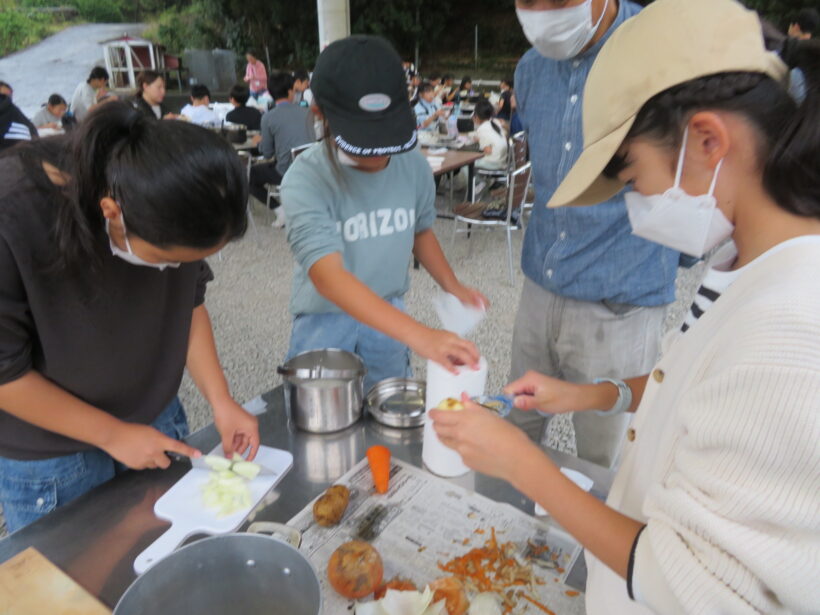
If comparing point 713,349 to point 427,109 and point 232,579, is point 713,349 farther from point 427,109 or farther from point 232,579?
point 427,109

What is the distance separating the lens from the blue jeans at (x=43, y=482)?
1.04 metres

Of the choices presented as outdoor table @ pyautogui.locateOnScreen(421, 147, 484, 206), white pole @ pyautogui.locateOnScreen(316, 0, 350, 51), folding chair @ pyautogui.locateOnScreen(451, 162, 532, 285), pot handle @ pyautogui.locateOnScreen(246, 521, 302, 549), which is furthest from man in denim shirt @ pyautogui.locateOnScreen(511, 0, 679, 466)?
white pole @ pyautogui.locateOnScreen(316, 0, 350, 51)

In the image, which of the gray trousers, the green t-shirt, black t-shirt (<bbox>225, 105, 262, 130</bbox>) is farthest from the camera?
black t-shirt (<bbox>225, 105, 262, 130</bbox>)

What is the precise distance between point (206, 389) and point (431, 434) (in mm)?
559

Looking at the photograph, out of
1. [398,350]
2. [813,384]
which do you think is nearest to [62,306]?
[398,350]

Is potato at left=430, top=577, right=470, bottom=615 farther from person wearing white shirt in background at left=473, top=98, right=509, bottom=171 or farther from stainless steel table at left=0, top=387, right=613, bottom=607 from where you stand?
Answer: person wearing white shirt in background at left=473, top=98, right=509, bottom=171

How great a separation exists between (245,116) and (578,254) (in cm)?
629

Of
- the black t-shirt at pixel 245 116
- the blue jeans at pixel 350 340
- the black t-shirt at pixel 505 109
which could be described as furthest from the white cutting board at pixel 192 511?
the black t-shirt at pixel 505 109

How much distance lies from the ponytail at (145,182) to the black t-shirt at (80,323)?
40mm

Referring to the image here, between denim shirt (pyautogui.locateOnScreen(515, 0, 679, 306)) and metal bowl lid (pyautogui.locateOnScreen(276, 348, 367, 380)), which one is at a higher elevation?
denim shirt (pyautogui.locateOnScreen(515, 0, 679, 306))

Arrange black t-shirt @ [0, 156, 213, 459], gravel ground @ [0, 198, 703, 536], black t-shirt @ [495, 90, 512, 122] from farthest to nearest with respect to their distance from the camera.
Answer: black t-shirt @ [495, 90, 512, 122]
gravel ground @ [0, 198, 703, 536]
black t-shirt @ [0, 156, 213, 459]

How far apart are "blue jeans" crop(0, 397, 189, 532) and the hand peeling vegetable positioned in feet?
0.92

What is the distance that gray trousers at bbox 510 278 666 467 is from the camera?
1.46 meters

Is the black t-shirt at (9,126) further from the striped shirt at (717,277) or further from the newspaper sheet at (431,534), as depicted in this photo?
the striped shirt at (717,277)
